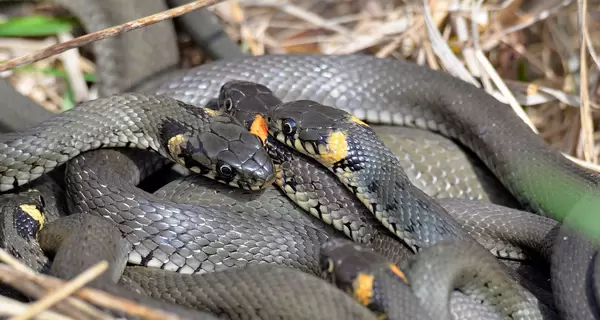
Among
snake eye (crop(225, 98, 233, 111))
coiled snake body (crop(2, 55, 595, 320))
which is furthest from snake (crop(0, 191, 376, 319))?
coiled snake body (crop(2, 55, 595, 320))

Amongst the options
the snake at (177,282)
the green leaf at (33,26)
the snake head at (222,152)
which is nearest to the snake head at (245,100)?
the snake head at (222,152)

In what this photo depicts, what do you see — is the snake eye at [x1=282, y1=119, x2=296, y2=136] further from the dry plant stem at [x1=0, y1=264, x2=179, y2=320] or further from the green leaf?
the green leaf

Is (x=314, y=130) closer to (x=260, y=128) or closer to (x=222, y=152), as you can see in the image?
(x=260, y=128)

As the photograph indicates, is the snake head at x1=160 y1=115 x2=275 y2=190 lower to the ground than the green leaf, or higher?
lower

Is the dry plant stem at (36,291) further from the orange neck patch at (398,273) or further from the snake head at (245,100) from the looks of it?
the snake head at (245,100)

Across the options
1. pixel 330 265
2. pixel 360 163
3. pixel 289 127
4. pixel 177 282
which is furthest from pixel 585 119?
pixel 177 282

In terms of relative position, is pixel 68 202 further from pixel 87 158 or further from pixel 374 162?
pixel 374 162
